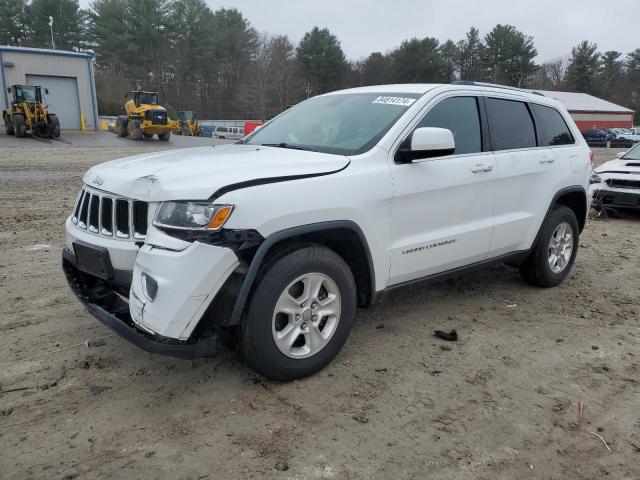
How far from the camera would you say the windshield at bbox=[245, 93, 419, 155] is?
3.72 metres

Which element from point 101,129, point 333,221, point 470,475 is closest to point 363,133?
point 333,221

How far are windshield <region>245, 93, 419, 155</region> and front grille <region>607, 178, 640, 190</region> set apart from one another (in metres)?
6.80

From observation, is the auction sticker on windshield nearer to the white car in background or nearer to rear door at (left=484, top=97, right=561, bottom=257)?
rear door at (left=484, top=97, right=561, bottom=257)

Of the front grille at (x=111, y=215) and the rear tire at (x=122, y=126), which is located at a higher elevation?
the front grille at (x=111, y=215)

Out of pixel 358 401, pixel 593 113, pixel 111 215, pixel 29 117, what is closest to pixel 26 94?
pixel 29 117

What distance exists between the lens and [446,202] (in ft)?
12.9

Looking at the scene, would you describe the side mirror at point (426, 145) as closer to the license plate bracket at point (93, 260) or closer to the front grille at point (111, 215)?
the front grille at point (111, 215)

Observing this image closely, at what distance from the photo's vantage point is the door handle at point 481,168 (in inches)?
162

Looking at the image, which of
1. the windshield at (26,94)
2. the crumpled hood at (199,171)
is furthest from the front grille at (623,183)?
the windshield at (26,94)

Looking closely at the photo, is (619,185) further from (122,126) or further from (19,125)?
(122,126)

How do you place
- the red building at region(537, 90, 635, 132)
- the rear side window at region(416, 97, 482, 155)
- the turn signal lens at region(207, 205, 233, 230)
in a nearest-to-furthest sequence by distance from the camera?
the turn signal lens at region(207, 205, 233, 230) → the rear side window at region(416, 97, 482, 155) → the red building at region(537, 90, 635, 132)

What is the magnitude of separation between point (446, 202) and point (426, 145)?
596 mm

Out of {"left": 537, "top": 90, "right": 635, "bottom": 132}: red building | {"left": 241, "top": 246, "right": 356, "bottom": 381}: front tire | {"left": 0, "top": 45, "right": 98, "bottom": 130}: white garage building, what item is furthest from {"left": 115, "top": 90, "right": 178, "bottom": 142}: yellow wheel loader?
{"left": 537, "top": 90, "right": 635, "bottom": 132}: red building

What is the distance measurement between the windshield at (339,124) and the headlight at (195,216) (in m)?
1.13
